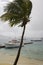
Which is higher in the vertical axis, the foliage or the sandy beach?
the foliage

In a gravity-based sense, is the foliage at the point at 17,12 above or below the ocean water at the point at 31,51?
above

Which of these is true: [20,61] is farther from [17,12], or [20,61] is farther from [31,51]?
[17,12]

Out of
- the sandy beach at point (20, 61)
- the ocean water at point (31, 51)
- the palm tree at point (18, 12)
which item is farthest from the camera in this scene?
the ocean water at point (31, 51)

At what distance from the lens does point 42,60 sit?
14.1m

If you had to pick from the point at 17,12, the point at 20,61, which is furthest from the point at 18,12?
the point at 20,61

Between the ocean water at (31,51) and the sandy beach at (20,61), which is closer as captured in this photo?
the sandy beach at (20,61)

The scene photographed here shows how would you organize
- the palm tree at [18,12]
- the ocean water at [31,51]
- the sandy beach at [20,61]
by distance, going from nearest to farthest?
the palm tree at [18,12]
the sandy beach at [20,61]
the ocean water at [31,51]

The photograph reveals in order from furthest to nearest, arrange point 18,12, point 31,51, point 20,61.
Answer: point 31,51
point 20,61
point 18,12

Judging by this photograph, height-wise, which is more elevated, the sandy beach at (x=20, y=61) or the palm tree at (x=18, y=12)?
the palm tree at (x=18, y=12)

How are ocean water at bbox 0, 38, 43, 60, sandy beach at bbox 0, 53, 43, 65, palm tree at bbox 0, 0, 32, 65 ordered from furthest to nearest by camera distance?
ocean water at bbox 0, 38, 43, 60
sandy beach at bbox 0, 53, 43, 65
palm tree at bbox 0, 0, 32, 65

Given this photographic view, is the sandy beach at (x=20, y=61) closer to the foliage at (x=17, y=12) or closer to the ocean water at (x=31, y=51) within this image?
the ocean water at (x=31, y=51)

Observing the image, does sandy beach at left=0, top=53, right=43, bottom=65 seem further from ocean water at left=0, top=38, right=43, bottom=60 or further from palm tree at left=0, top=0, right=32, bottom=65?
palm tree at left=0, top=0, right=32, bottom=65

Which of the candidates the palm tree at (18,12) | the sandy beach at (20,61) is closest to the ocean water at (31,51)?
the sandy beach at (20,61)

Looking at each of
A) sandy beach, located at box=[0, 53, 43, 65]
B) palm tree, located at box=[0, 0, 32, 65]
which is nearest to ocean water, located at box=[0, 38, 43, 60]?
sandy beach, located at box=[0, 53, 43, 65]
